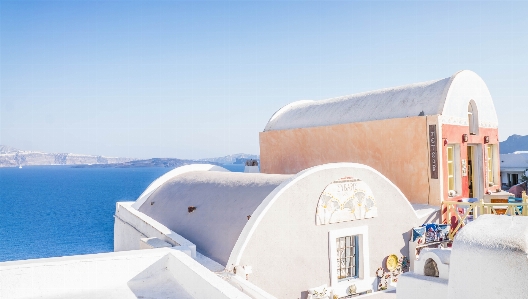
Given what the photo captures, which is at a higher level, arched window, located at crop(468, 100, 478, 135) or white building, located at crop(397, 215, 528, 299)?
arched window, located at crop(468, 100, 478, 135)

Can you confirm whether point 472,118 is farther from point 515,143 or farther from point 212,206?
point 515,143

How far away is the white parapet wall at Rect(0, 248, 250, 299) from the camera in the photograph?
6.70 meters

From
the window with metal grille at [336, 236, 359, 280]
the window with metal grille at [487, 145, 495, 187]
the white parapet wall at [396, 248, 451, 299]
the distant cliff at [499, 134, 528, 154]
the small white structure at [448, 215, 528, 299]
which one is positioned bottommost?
the window with metal grille at [336, 236, 359, 280]

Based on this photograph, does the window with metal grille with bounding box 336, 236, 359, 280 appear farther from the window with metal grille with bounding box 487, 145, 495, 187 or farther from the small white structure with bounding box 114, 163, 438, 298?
the window with metal grille with bounding box 487, 145, 495, 187

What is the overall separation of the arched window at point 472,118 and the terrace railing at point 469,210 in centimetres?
352

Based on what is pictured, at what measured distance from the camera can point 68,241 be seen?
64438 millimetres

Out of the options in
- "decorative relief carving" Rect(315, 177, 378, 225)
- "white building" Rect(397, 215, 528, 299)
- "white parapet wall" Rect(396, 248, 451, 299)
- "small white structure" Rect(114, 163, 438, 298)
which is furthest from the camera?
"decorative relief carving" Rect(315, 177, 378, 225)

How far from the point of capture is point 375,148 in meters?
17.1

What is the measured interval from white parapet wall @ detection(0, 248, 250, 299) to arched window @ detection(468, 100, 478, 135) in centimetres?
1442

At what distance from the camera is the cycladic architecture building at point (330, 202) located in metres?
10.1

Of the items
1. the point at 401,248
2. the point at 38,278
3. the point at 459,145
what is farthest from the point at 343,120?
the point at 38,278

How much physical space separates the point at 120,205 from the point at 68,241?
176 ft

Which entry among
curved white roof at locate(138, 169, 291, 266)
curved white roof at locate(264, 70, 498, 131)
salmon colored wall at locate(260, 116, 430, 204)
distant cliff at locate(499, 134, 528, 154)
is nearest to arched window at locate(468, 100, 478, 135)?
curved white roof at locate(264, 70, 498, 131)

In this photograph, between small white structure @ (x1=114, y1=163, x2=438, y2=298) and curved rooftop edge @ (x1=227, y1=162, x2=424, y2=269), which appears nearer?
curved rooftop edge @ (x1=227, y1=162, x2=424, y2=269)
